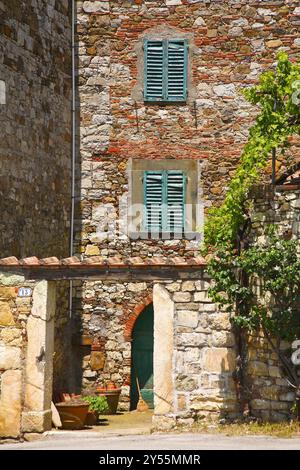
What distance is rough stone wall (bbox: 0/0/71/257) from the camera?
13.5 metres

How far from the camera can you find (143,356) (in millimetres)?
15633

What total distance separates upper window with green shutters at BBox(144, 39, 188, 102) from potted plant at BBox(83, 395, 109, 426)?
5.69 meters

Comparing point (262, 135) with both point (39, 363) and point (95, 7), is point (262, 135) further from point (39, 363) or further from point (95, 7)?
point (95, 7)

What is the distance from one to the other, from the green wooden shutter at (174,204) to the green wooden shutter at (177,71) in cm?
152

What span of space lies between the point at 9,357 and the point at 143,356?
4023 mm

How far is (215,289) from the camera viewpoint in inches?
471

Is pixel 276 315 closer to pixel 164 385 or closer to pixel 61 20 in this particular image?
pixel 164 385

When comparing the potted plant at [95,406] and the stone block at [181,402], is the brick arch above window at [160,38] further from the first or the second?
the stone block at [181,402]

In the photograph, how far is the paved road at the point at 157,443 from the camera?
10.1 meters

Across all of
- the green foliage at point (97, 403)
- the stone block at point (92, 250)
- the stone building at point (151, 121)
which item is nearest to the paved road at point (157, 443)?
the green foliage at point (97, 403)

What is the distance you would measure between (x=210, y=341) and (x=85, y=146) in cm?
539

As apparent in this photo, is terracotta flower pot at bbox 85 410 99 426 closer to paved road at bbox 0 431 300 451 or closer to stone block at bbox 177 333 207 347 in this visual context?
paved road at bbox 0 431 300 451
